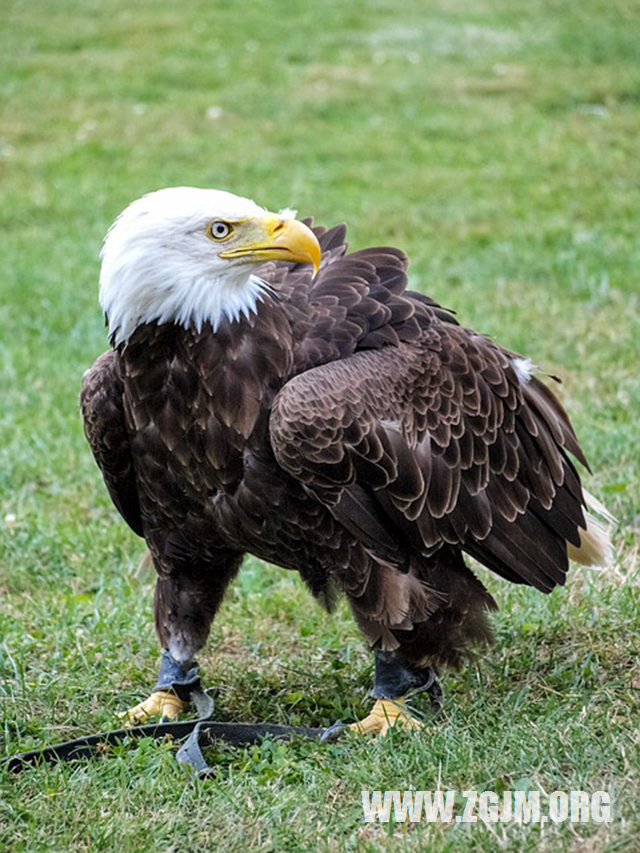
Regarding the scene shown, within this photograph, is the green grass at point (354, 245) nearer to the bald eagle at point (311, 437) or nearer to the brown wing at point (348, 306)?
the bald eagle at point (311, 437)

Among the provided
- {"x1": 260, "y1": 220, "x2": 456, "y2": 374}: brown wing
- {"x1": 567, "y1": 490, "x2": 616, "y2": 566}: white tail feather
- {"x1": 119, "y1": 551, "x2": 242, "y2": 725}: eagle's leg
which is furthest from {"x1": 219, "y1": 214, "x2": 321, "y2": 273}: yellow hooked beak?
{"x1": 567, "y1": 490, "x2": 616, "y2": 566}: white tail feather

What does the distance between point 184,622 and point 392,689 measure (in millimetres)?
827

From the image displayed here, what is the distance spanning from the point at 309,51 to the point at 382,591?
13777 millimetres

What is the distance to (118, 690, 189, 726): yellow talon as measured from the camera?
494 cm

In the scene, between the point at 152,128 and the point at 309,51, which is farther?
the point at 309,51

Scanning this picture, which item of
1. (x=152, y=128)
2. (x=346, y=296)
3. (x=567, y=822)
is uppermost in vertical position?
(x=346, y=296)

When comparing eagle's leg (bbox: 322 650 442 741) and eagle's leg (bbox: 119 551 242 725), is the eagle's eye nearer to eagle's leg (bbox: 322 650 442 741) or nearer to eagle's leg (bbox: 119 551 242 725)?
eagle's leg (bbox: 119 551 242 725)

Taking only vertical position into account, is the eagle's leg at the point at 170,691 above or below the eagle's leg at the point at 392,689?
below

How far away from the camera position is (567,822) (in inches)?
143

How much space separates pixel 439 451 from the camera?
4730 mm

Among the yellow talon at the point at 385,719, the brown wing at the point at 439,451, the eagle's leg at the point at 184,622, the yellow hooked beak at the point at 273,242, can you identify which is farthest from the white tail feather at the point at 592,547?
the yellow hooked beak at the point at 273,242

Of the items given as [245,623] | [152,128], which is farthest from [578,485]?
[152,128]

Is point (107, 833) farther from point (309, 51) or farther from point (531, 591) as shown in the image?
point (309, 51)

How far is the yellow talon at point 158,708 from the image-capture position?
4.94 metres
